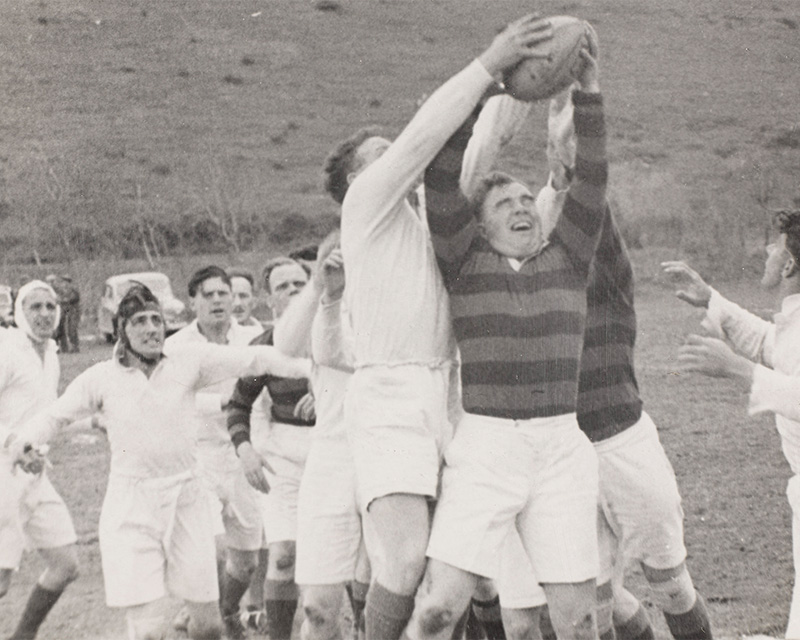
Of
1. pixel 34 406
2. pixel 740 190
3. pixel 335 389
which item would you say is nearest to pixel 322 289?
pixel 335 389

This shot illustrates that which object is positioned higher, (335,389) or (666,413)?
(335,389)

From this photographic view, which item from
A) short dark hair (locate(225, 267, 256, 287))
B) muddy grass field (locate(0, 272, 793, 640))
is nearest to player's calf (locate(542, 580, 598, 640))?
muddy grass field (locate(0, 272, 793, 640))

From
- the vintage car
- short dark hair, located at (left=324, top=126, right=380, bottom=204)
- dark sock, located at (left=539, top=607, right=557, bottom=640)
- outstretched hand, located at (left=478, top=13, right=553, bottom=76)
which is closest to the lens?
outstretched hand, located at (left=478, top=13, right=553, bottom=76)

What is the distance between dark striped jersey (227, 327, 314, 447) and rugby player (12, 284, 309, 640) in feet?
0.64

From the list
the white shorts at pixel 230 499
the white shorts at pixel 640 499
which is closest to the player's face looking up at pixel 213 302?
the white shorts at pixel 230 499

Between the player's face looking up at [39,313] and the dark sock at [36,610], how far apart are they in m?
1.19

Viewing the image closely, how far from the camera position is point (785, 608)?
14.7ft

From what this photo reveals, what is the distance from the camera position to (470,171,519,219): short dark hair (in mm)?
2947

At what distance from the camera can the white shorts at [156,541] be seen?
3.65 metres

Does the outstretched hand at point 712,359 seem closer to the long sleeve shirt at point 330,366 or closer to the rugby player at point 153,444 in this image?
the long sleeve shirt at point 330,366

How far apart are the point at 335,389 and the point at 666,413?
15.9 ft

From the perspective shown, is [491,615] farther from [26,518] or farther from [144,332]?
[26,518]

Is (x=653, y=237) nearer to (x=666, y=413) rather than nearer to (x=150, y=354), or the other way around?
(x=666, y=413)

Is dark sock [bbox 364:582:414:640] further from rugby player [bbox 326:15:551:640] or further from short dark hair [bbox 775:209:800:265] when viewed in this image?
short dark hair [bbox 775:209:800:265]
